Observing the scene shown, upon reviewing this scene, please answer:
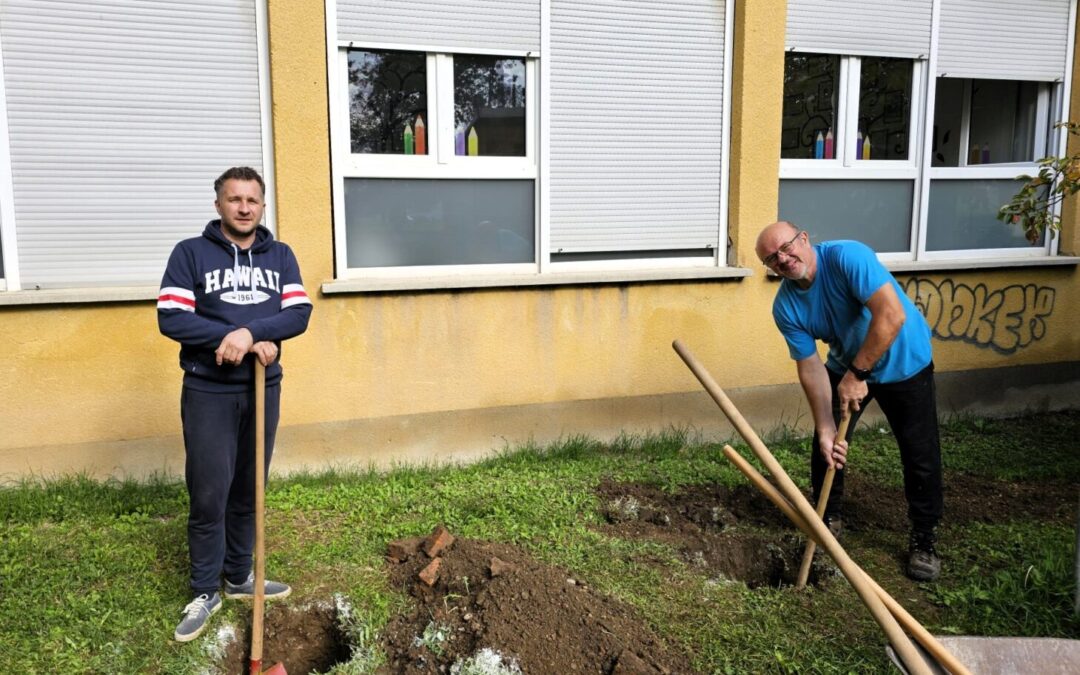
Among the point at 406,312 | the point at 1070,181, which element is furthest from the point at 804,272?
the point at 406,312

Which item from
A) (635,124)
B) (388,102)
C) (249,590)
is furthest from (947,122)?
(249,590)

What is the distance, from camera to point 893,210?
679 centimetres

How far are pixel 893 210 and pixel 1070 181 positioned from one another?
2.00 m

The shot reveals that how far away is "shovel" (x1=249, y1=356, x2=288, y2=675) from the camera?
3.30m

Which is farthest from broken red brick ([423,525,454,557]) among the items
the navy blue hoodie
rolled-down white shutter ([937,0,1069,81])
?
rolled-down white shutter ([937,0,1069,81])

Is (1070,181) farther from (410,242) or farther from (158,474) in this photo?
(158,474)

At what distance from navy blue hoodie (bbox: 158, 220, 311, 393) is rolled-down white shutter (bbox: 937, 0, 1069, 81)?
5716 mm

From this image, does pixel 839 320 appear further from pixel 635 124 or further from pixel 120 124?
pixel 120 124

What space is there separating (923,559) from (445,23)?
425 cm

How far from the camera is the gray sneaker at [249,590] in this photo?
12.4ft

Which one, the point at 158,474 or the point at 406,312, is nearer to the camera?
the point at 158,474

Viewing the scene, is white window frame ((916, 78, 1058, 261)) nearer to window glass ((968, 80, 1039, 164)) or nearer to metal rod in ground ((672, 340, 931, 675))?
window glass ((968, 80, 1039, 164))

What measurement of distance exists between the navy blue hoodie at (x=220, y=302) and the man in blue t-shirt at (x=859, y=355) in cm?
219

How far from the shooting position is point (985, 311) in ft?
22.9
